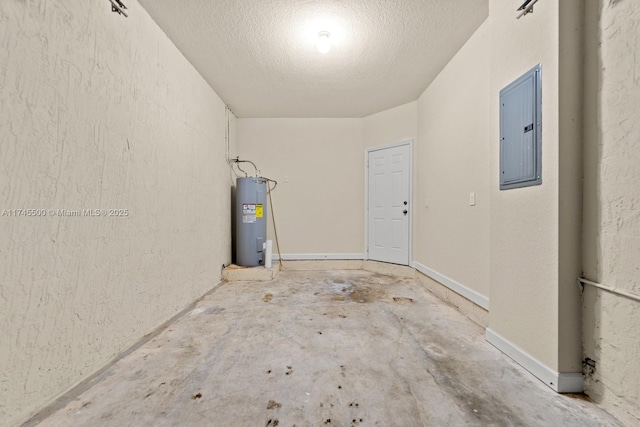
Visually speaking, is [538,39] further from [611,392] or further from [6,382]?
[6,382]

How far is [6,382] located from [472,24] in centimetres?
380

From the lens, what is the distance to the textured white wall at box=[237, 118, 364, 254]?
4.55 m

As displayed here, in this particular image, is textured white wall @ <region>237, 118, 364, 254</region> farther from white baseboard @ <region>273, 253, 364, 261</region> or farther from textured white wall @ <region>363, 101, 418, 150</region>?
textured white wall @ <region>363, 101, 418, 150</region>

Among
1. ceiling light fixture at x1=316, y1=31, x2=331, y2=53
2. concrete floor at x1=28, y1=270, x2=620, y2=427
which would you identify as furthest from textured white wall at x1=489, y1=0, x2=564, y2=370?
ceiling light fixture at x1=316, y1=31, x2=331, y2=53

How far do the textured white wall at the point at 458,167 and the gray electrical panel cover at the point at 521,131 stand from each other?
445mm

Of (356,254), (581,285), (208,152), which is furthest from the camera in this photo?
(356,254)

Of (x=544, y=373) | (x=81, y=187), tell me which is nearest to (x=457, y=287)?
(x=544, y=373)

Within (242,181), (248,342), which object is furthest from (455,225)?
(242,181)

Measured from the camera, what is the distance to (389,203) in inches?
167

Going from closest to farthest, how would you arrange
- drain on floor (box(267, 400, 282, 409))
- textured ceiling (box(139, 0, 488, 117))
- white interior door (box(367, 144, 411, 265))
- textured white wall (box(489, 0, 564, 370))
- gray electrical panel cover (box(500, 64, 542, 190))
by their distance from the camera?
drain on floor (box(267, 400, 282, 409)) < textured white wall (box(489, 0, 564, 370)) < gray electrical panel cover (box(500, 64, 542, 190)) < textured ceiling (box(139, 0, 488, 117)) < white interior door (box(367, 144, 411, 265))

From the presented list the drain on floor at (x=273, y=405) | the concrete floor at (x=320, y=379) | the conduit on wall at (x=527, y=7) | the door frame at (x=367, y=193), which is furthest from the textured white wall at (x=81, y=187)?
the door frame at (x=367, y=193)

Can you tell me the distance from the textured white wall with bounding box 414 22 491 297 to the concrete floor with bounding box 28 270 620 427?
0.65 m

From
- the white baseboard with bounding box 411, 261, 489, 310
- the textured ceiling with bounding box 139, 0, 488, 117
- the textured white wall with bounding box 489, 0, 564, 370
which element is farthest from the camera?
the white baseboard with bounding box 411, 261, 489, 310

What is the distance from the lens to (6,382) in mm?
1118
